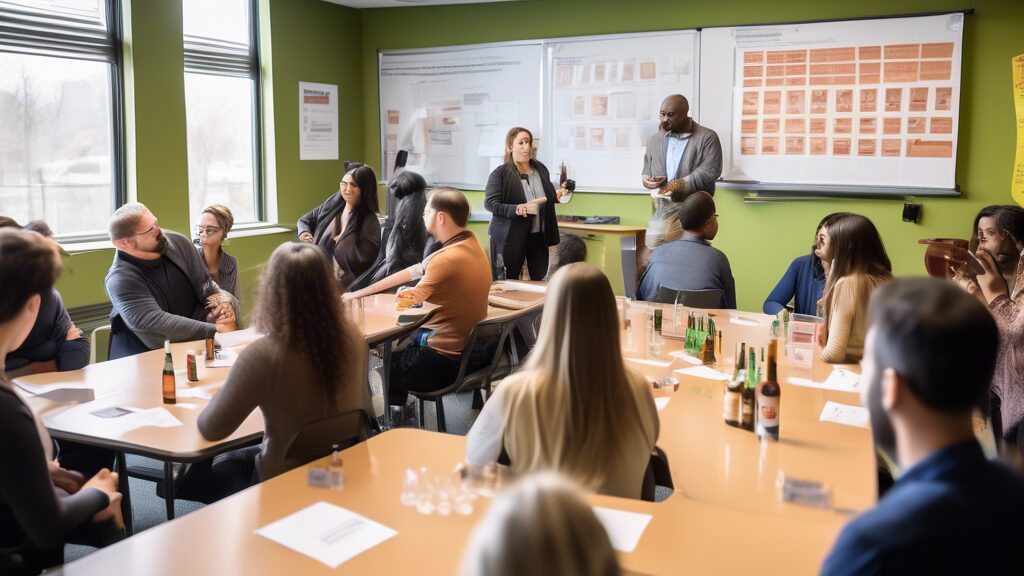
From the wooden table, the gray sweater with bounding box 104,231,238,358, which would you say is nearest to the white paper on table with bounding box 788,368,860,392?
the wooden table

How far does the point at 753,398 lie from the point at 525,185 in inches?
163

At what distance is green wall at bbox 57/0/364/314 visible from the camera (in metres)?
6.45

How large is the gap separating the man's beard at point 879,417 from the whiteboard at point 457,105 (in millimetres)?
7094

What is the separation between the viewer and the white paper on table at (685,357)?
147 inches

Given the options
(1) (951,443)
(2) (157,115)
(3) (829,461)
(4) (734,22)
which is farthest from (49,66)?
(1) (951,443)

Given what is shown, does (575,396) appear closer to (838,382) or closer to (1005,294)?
(838,382)

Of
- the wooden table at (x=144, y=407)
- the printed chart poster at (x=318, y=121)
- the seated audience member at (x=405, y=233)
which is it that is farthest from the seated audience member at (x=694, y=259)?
the printed chart poster at (x=318, y=121)

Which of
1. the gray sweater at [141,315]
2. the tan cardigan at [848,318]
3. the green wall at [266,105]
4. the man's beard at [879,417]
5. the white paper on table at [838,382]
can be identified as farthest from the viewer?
the green wall at [266,105]

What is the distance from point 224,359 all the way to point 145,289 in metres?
0.79

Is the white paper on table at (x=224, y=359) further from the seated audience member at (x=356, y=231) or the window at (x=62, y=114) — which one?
the window at (x=62, y=114)

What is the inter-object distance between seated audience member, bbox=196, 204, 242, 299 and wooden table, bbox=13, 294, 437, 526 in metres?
1.19

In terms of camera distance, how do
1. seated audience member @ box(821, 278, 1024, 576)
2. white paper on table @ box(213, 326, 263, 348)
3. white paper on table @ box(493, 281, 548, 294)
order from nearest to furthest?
seated audience member @ box(821, 278, 1024, 576)
white paper on table @ box(213, 326, 263, 348)
white paper on table @ box(493, 281, 548, 294)

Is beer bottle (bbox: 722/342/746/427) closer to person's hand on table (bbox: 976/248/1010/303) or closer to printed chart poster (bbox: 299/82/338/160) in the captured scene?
person's hand on table (bbox: 976/248/1010/303)

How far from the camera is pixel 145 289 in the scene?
4.25 m
